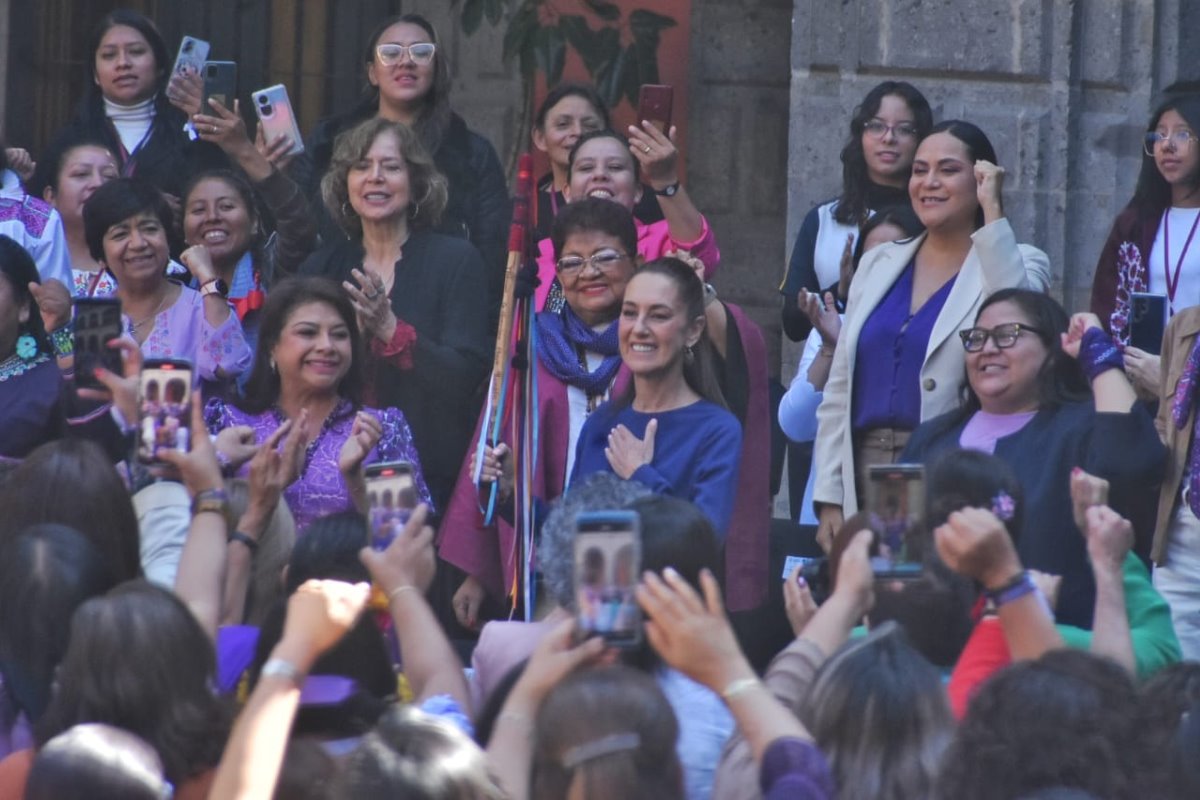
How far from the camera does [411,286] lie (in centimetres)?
659

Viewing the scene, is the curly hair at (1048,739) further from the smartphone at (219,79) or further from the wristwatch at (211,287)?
the smartphone at (219,79)

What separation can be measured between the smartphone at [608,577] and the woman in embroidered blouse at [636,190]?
9.03 ft

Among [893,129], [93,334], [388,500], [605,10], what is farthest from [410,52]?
[388,500]

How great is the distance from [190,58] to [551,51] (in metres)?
1.74

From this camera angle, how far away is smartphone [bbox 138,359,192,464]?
4723 millimetres

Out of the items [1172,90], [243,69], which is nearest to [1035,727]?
[1172,90]

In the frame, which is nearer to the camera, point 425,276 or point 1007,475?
point 1007,475

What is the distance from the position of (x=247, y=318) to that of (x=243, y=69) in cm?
285

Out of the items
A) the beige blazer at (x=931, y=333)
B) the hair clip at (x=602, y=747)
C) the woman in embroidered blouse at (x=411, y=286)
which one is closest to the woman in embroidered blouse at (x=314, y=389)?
the woman in embroidered blouse at (x=411, y=286)

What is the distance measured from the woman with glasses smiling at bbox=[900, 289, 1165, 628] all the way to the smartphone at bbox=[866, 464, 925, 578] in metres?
1.18

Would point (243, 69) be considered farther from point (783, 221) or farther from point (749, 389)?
point (749, 389)

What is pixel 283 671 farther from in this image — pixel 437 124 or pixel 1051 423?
pixel 437 124

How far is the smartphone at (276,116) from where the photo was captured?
7230 mm

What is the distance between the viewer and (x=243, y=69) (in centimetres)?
947
